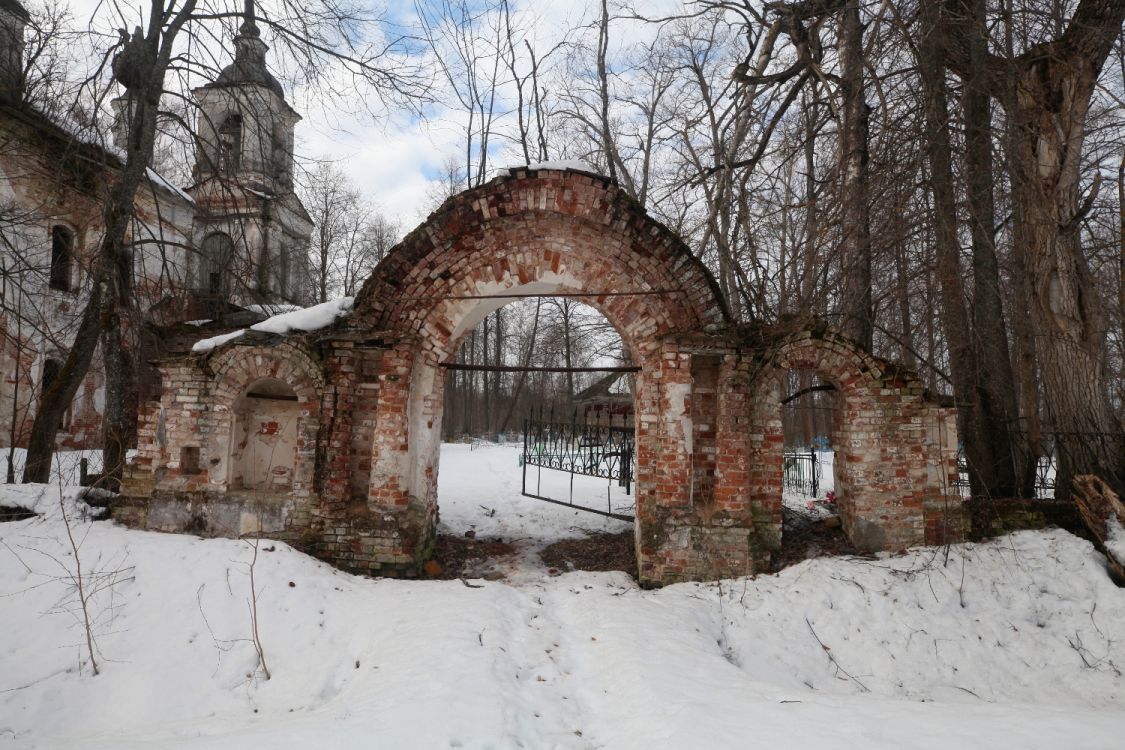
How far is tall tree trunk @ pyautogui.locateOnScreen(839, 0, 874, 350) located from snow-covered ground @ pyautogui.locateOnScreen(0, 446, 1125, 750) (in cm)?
343

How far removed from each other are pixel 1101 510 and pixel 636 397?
15.8 ft

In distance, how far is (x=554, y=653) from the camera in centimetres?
443

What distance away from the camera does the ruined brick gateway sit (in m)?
5.82

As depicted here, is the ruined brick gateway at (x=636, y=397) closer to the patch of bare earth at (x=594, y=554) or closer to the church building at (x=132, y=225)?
the patch of bare earth at (x=594, y=554)

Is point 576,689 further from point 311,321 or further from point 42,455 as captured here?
point 42,455

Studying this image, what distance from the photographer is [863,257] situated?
25.0ft

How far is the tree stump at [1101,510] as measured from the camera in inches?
211

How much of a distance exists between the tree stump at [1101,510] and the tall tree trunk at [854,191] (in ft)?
8.79

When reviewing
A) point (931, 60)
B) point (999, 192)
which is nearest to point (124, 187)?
point (931, 60)

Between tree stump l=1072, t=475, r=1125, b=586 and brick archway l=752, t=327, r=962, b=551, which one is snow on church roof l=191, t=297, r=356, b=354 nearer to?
brick archway l=752, t=327, r=962, b=551

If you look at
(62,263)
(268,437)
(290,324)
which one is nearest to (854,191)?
(290,324)

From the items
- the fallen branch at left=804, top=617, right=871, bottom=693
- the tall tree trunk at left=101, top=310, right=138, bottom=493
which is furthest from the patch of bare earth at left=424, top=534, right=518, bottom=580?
the tall tree trunk at left=101, top=310, right=138, bottom=493

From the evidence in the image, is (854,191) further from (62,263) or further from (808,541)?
(62,263)

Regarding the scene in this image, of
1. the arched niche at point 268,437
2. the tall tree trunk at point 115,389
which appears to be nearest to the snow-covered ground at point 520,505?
the arched niche at point 268,437
